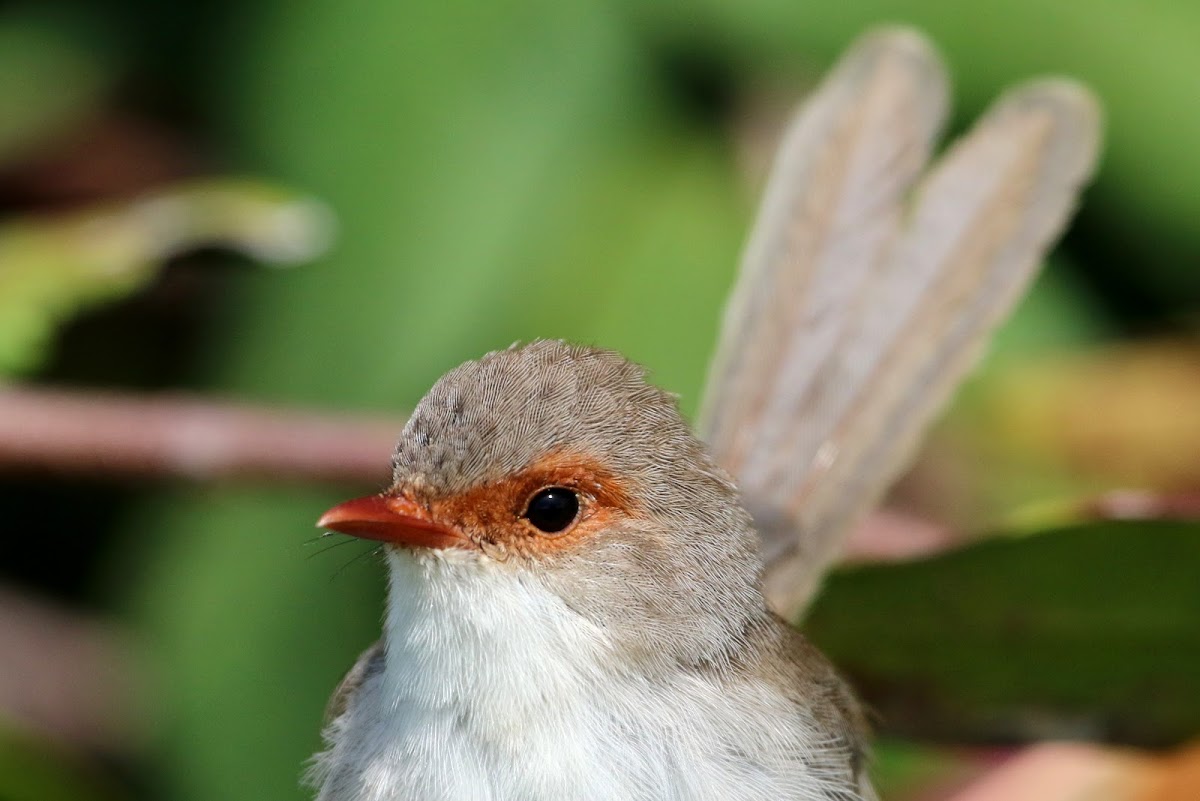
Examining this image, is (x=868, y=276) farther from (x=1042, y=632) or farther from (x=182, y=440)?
(x=182, y=440)

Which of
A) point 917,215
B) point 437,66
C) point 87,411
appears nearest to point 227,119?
point 437,66

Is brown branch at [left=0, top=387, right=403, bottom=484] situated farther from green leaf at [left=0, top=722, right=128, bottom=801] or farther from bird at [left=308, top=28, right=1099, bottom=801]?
green leaf at [left=0, top=722, right=128, bottom=801]

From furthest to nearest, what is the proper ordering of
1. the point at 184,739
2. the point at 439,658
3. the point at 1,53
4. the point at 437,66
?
the point at 1,53
the point at 437,66
the point at 184,739
the point at 439,658

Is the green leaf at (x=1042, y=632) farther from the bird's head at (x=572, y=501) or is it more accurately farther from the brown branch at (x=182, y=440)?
the brown branch at (x=182, y=440)

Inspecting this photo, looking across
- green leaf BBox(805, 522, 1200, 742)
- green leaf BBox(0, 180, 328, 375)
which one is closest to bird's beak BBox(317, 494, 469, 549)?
green leaf BBox(805, 522, 1200, 742)

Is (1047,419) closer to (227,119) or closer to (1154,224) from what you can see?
(1154,224)

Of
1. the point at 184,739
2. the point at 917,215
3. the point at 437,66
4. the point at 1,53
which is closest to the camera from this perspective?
the point at 917,215

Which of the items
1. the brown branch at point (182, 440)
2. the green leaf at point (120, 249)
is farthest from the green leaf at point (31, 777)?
the green leaf at point (120, 249)
